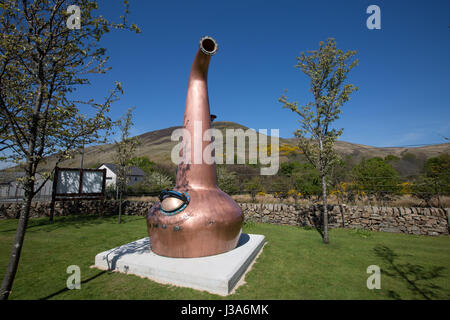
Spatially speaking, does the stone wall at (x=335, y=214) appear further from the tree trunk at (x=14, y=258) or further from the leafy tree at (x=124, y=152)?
the tree trunk at (x=14, y=258)

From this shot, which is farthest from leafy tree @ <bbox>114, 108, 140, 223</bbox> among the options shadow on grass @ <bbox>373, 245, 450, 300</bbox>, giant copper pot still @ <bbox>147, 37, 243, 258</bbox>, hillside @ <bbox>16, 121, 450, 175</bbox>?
shadow on grass @ <bbox>373, 245, 450, 300</bbox>

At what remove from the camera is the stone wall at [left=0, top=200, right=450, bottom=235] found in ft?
32.4

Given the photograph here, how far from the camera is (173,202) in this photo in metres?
5.78

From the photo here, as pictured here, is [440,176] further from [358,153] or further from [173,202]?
[358,153]

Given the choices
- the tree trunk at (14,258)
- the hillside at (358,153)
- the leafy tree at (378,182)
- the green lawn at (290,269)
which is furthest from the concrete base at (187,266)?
the leafy tree at (378,182)

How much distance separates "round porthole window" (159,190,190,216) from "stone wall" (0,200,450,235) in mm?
8583

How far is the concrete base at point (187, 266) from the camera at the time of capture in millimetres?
4520

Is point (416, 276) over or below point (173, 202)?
below

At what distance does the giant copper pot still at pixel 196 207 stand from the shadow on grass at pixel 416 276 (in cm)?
399

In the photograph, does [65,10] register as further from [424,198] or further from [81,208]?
[424,198]

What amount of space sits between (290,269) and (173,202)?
3.66 meters

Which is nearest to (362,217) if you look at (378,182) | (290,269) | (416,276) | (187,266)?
(378,182)

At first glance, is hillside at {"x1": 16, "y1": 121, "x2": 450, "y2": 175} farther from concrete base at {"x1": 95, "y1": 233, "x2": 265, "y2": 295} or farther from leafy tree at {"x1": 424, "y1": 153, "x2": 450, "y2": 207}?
leafy tree at {"x1": 424, "y1": 153, "x2": 450, "y2": 207}
